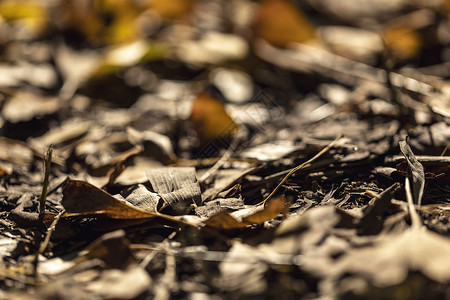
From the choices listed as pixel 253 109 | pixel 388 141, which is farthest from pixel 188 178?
pixel 253 109

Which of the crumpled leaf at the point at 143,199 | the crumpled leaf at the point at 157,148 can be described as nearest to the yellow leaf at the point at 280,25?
the crumpled leaf at the point at 157,148

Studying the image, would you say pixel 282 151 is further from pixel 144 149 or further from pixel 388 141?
pixel 144 149

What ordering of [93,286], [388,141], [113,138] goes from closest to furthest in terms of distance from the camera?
[93,286], [388,141], [113,138]

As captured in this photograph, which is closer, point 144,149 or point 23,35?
point 144,149

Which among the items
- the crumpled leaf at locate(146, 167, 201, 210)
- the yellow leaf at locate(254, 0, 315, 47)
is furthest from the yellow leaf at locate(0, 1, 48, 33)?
the crumpled leaf at locate(146, 167, 201, 210)

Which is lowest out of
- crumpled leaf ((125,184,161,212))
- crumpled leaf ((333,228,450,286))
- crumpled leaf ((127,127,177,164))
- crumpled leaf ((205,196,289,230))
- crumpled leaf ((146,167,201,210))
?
crumpled leaf ((127,127,177,164))

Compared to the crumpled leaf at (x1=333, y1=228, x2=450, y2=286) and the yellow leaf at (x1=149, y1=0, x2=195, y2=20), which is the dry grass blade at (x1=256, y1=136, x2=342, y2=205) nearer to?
the crumpled leaf at (x1=333, y1=228, x2=450, y2=286)

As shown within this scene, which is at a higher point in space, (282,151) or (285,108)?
(282,151)

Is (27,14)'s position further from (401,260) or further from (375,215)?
(401,260)

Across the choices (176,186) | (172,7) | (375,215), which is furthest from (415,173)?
(172,7)
